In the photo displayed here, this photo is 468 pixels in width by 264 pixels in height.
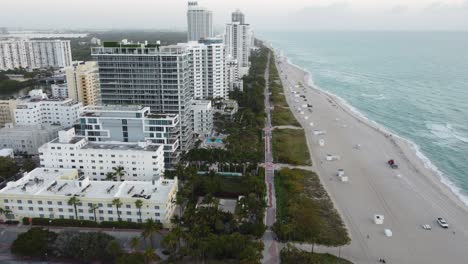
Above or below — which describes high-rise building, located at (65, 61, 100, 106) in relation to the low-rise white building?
above

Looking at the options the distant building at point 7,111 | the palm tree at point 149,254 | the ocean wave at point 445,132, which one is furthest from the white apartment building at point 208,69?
the palm tree at point 149,254

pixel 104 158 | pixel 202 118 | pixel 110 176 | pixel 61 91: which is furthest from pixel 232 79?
pixel 110 176

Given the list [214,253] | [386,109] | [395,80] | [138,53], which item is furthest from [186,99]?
[395,80]

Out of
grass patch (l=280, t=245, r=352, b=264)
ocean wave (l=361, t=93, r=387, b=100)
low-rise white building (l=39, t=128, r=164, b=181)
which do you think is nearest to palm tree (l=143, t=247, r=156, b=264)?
grass patch (l=280, t=245, r=352, b=264)

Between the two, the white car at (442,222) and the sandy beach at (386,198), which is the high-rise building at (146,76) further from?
the white car at (442,222)

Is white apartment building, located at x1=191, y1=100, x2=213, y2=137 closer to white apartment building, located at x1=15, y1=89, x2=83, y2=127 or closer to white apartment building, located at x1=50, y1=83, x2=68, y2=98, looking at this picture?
white apartment building, located at x1=15, y1=89, x2=83, y2=127

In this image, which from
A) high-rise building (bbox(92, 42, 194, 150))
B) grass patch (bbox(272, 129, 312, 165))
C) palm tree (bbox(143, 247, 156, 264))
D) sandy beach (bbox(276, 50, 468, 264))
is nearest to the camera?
palm tree (bbox(143, 247, 156, 264))

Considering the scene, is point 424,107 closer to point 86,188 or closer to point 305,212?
point 305,212
